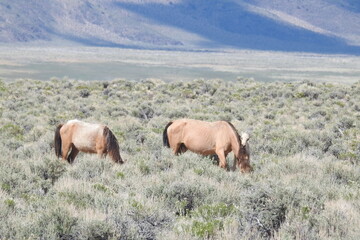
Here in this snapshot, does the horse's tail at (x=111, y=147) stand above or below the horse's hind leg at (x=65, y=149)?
above

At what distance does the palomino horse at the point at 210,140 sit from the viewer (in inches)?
373

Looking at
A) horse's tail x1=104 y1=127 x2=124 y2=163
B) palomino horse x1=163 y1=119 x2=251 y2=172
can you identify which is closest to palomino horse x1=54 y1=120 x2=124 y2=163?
horse's tail x1=104 y1=127 x2=124 y2=163

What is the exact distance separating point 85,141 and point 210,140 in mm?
2483

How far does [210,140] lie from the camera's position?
10.4 meters

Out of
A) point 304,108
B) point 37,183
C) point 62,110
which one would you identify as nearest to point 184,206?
point 37,183

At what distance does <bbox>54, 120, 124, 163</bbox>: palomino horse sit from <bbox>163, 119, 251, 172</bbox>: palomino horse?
1.46m

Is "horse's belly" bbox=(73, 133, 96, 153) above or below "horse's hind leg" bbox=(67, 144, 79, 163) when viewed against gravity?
above

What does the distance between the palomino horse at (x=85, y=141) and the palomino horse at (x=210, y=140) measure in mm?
1463

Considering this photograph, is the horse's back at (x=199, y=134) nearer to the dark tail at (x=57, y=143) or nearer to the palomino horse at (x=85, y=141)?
the palomino horse at (x=85, y=141)

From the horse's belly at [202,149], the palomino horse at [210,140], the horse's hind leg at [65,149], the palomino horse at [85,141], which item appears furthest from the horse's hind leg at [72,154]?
the horse's belly at [202,149]

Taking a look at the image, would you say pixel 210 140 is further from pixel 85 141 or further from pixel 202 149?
pixel 85 141

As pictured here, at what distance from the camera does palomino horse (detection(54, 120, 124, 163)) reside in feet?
32.8

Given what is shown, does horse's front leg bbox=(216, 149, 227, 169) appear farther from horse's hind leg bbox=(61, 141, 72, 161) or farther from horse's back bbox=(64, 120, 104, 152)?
horse's hind leg bbox=(61, 141, 72, 161)

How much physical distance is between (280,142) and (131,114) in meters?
8.69
